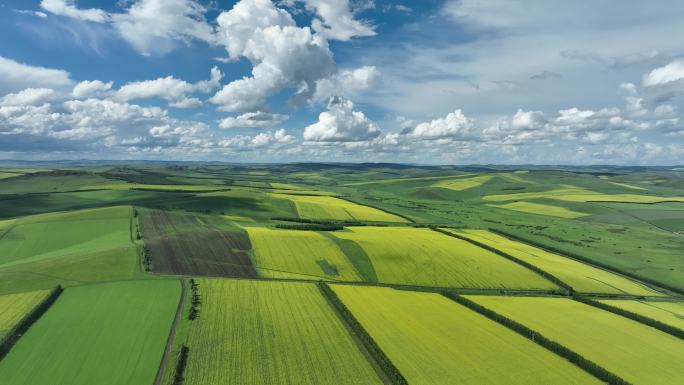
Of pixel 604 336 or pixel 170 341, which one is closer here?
pixel 170 341

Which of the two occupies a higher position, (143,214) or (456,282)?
(143,214)

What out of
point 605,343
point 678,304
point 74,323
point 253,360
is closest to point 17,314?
point 74,323

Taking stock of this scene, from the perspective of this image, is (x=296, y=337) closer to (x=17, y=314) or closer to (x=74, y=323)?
(x=74, y=323)

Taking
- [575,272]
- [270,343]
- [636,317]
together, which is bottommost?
[636,317]

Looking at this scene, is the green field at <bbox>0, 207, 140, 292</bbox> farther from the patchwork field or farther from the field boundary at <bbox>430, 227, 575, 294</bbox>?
the field boundary at <bbox>430, 227, 575, 294</bbox>

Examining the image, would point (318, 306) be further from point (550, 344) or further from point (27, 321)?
point (27, 321)

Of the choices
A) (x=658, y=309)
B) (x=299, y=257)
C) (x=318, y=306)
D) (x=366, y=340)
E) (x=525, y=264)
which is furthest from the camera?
Result: (x=525, y=264)

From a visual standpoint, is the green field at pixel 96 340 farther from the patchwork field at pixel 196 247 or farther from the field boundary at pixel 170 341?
the patchwork field at pixel 196 247

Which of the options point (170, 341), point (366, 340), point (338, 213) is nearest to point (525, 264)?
point (366, 340)
